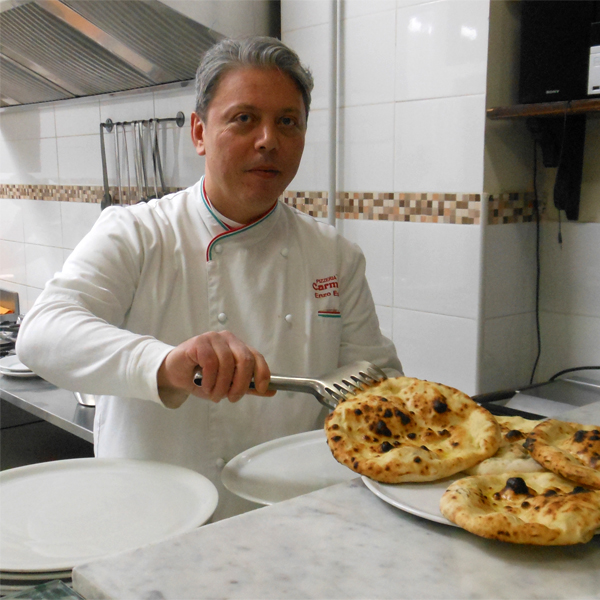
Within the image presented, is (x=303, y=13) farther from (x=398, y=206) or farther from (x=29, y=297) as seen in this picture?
(x=29, y=297)

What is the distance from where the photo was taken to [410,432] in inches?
32.9

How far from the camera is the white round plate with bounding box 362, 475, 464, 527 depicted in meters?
0.65

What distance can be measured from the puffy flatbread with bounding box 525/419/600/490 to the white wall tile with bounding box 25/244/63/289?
3055 millimetres

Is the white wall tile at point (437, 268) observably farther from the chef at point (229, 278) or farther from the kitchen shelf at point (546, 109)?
the chef at point (229, 278)

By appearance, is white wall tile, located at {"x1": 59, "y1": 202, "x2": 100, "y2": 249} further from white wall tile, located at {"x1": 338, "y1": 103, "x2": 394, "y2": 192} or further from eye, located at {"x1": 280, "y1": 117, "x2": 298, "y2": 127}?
eye, located at {"x1": 280, "y1": 117, "x2": 298, "y2": 127}

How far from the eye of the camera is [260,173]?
1289mm

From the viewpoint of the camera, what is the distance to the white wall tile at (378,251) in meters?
2.06

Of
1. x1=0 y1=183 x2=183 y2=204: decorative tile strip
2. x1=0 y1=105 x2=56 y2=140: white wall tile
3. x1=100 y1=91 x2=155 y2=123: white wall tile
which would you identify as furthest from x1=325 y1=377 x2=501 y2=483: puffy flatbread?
x1=0 y1=105 x2=56 y2=140: white wall tile

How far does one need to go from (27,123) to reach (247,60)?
272 cm

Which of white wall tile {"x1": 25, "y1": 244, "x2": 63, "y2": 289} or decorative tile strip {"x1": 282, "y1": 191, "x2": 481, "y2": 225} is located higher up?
decorative tile strip {"x1": 282, "y1": 191, "x2": 481, "y2": 225}

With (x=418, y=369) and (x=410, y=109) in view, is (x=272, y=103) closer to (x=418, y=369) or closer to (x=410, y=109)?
(x=410, y=109)

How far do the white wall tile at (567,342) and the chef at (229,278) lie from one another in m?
0.75

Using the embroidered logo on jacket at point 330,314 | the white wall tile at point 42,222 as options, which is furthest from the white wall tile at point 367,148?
the white wall tile at point 42,222

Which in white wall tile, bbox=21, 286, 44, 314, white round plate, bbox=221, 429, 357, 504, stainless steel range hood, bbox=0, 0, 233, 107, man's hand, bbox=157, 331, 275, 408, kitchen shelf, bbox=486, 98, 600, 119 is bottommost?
white wall tile, bbox=21, 286, 44, 314
